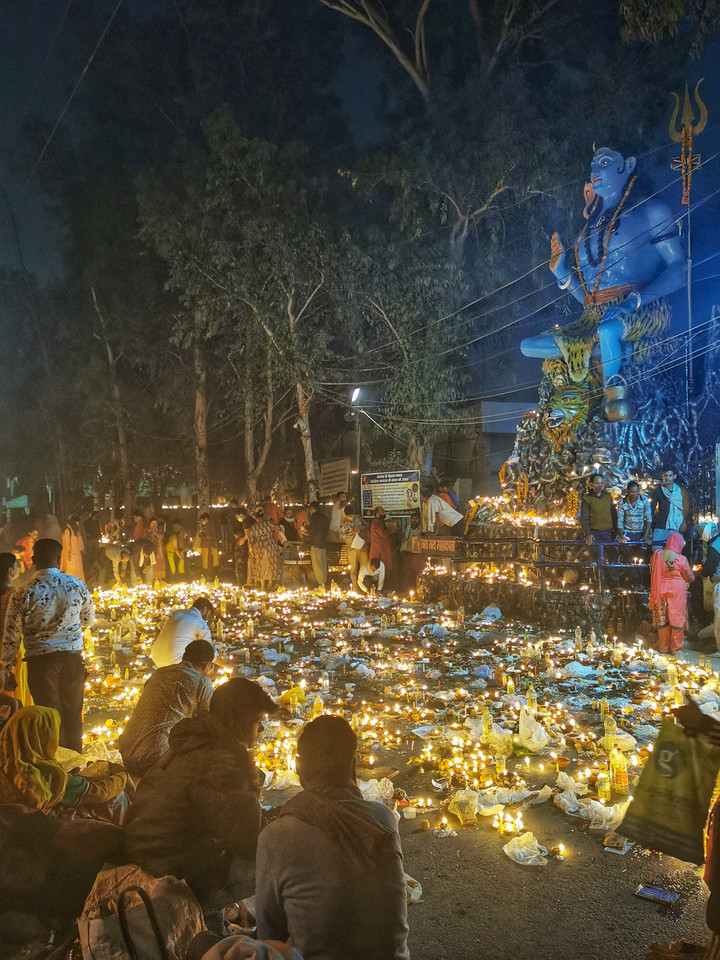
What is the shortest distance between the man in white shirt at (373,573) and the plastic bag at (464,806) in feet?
35.4

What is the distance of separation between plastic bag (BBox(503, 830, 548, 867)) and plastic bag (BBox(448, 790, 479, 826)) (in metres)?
0.46

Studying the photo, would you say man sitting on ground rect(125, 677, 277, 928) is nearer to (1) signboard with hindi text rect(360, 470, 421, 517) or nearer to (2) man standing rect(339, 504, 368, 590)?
(2) man standing rect(339, 504, 368, 590)

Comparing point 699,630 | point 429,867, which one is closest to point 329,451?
point 699,630

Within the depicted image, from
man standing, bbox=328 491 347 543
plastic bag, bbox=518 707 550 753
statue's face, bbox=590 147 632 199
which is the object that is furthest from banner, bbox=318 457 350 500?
plastic bag, bbox=518 707 550 753

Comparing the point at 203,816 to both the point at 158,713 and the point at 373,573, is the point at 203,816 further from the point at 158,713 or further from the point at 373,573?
the point at 373,573

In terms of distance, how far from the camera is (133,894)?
288 cm

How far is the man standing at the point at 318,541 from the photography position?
55.8ft

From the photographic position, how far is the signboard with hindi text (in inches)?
710

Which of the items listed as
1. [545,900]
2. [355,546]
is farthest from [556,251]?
[545,900]

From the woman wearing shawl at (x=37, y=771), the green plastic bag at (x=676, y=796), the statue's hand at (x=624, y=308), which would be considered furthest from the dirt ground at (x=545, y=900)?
the statue's hand at (x=624, y=308)

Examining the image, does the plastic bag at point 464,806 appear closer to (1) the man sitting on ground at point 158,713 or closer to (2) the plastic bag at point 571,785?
(2) the plastic bag at point 571,785

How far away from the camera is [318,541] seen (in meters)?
17.1

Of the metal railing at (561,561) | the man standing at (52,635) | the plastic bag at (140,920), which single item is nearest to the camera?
the plastic bag at (140,920)

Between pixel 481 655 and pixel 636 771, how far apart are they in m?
4.40
